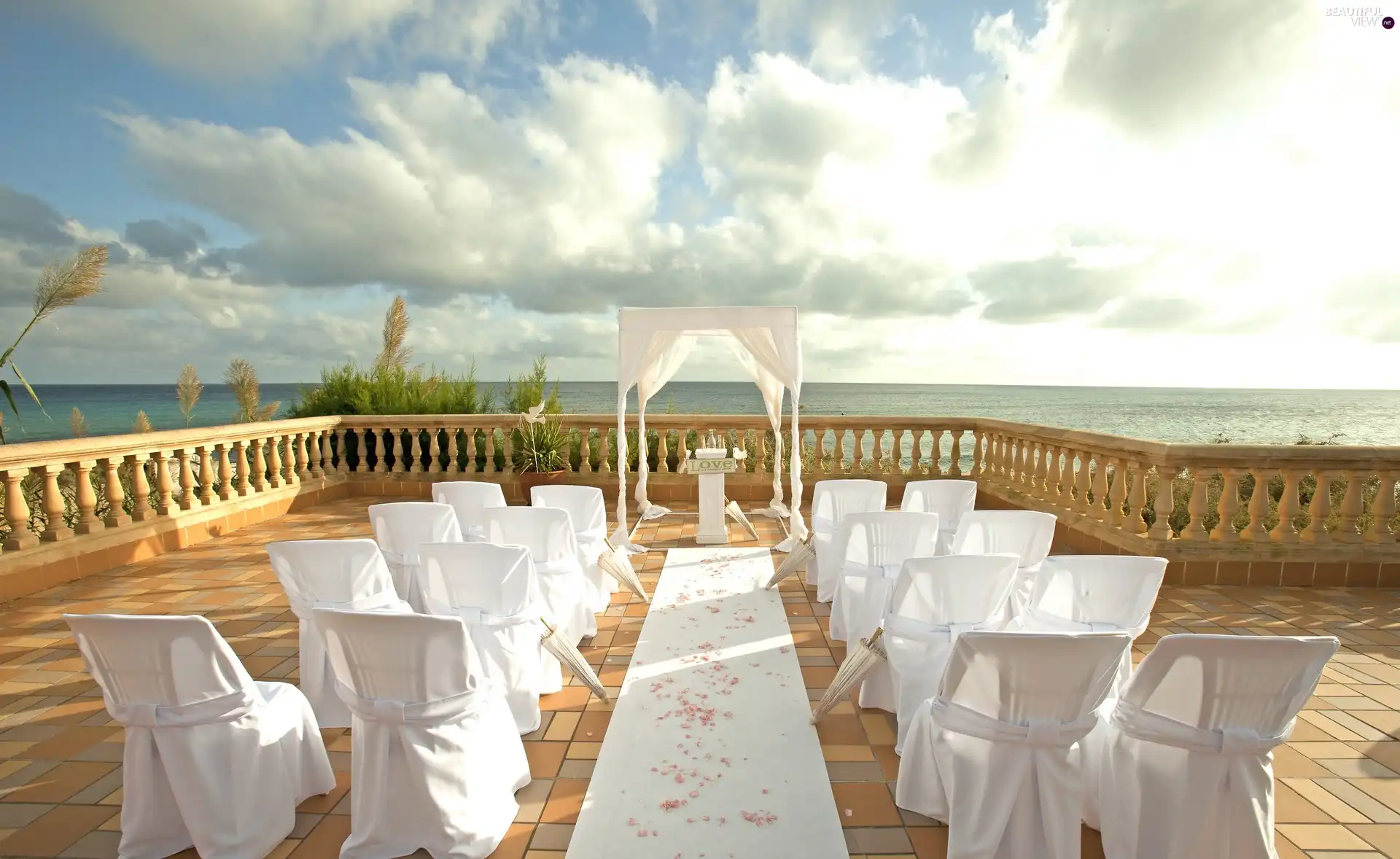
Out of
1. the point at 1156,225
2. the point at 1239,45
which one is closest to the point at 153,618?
the point at 1239,45

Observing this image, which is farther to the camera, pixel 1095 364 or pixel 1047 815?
pixel 1095 364

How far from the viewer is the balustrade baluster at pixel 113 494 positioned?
5098 mm

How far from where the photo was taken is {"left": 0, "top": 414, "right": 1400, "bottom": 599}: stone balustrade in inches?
178

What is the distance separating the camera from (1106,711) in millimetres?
2002

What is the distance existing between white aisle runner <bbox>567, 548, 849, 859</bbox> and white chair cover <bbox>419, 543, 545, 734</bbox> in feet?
1.41

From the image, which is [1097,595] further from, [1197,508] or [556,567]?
[1197,508]

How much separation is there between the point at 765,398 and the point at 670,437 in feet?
8.15

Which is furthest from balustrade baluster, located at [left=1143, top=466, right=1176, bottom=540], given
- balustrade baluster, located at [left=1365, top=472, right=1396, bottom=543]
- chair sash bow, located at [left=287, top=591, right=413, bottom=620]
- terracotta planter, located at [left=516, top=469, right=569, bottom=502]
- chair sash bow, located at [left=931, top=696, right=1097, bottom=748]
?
terracotta planter, located at [left=516, top=469, right=569, bottom=502]

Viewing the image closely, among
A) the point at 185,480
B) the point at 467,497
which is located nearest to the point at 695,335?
the point at 467,497

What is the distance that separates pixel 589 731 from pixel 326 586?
4.26ft

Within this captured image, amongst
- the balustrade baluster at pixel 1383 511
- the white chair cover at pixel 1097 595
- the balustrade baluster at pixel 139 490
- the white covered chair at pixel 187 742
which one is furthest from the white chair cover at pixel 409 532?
the balustrade baluster at pixel 1383 511

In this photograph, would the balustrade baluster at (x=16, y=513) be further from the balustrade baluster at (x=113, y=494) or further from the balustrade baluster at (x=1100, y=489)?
the balustrade baluster at (x=1100, y=489)

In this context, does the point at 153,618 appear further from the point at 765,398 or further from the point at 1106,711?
the point at 765,398

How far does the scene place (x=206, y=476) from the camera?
6023 mm
